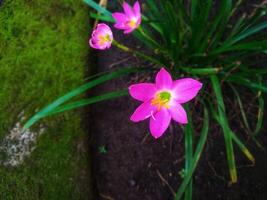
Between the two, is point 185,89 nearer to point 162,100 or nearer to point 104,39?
point 162,100

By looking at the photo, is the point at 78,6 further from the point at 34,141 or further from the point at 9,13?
the point at 34,141

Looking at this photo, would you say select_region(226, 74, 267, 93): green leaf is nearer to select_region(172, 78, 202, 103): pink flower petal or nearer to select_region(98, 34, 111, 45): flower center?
select_region(172, 78, 202, 103): pink flower petal

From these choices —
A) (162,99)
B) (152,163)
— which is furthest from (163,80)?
(152,163)

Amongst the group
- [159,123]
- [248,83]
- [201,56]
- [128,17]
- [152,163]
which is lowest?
[152,163]

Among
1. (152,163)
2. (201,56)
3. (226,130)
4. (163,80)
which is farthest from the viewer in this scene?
(152,163)

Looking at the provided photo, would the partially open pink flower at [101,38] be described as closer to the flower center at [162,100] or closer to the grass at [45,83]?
the flower center at [162,100]

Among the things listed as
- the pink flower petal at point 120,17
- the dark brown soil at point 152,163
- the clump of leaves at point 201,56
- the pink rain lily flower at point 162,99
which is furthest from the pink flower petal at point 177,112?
the dark brown soil at point 152,163

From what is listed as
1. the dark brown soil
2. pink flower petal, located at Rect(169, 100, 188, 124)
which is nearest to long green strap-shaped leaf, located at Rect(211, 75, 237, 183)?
the dark brown soil

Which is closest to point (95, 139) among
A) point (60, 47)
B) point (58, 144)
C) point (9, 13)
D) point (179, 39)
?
point (58, 144)
